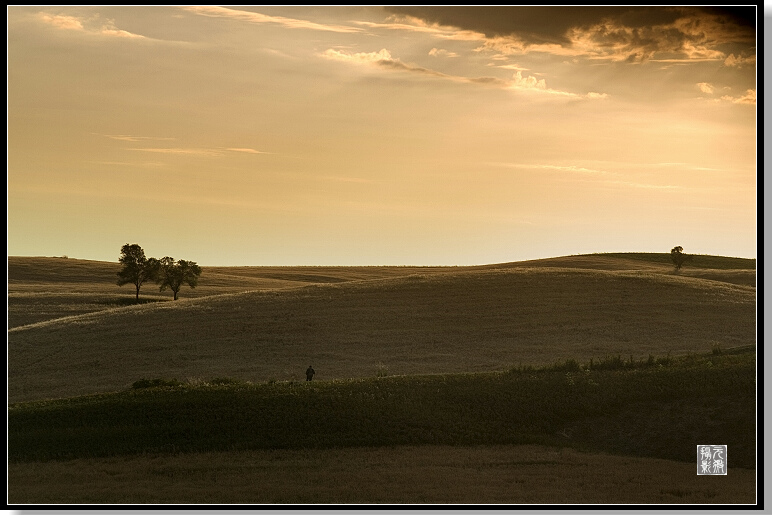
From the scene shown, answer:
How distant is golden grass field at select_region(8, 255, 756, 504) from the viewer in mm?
16109

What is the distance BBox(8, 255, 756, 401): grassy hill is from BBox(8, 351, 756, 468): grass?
6786 mm

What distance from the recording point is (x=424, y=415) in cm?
2122

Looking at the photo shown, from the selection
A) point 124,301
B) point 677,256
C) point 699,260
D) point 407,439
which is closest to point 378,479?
point 407,439

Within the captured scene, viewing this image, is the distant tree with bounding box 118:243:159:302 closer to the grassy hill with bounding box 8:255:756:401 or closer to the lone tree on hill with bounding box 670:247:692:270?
the grassy hill with bounding box 8:255:756:401

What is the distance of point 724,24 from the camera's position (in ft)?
58.9

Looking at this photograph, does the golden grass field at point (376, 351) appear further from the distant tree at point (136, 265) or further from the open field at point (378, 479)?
the distant tree at point (136, 265)

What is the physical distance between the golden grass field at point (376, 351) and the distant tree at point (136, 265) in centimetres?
166

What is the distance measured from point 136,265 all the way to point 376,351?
113ft

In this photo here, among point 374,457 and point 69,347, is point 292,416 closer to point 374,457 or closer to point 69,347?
point 374,457

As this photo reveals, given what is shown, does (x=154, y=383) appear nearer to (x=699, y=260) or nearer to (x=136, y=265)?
(x=136, y=265)

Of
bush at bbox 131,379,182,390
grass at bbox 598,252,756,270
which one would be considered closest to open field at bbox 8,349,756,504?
bush at bbox 131,379,182,390

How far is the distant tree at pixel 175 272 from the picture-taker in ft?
214

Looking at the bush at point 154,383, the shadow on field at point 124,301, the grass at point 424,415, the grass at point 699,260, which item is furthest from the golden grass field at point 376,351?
the grass at point 699,260

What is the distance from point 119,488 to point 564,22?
43.1 feet
